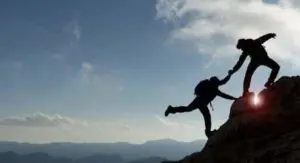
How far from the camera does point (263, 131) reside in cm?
1830

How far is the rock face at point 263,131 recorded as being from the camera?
16300 millimetres

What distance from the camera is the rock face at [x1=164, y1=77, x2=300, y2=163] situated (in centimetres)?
1630

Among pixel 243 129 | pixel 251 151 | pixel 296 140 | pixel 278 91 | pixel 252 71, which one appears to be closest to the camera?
pixel 296 140

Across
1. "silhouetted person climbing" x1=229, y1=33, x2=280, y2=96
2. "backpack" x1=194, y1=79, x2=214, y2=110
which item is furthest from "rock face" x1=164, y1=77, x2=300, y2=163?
"backpack" x1=194, y1=79, x2=214, y2=110

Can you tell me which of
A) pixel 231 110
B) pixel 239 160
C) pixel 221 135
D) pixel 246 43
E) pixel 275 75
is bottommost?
pixel 239 160

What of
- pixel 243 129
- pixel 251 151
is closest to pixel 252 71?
pixel 243 129

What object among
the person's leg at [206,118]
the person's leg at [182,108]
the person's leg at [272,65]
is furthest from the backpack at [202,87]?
the person's leg at [272,65]

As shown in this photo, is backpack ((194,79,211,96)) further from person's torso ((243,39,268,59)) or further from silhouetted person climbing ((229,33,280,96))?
person's torso ((243,39,268,59))

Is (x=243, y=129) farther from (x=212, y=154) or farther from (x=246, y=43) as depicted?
(x=246, y=43)

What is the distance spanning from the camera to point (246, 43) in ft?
68.0

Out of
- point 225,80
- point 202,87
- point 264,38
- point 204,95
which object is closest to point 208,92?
point 204,95

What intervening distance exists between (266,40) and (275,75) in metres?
1.91

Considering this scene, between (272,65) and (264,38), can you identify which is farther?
(264,38)

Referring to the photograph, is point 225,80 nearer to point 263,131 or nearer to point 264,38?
point 264,38
